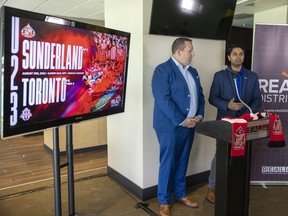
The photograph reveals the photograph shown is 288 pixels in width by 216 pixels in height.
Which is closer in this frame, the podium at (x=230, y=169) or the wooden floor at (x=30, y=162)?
the podium at (x=230, y=169)

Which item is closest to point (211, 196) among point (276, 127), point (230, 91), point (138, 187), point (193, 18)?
point (138, 187)

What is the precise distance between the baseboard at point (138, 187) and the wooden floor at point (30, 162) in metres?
0.64

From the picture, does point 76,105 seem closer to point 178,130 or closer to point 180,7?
point 178,130

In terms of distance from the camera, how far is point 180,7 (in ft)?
8.84

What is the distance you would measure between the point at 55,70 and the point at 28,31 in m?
0.27

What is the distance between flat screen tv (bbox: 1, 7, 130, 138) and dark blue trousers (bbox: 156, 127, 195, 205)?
0.61 m

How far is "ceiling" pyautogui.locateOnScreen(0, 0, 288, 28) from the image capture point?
5.10 metres

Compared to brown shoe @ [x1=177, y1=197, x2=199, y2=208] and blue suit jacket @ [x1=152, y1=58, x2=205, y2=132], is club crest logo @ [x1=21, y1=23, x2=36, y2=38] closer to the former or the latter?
blue suit jacket @ [x1=152, y1=58, x2=205, y2=132]

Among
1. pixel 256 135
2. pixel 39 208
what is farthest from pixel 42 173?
pixel 256 135

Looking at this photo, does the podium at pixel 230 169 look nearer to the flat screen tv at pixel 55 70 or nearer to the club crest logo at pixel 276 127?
the club crest logo at pixel 276 127

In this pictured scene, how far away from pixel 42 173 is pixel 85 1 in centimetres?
314

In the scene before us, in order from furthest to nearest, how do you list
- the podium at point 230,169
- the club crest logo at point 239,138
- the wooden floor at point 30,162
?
1. the wooden floor at point 30,162
2. the podium at point 230,169
3. the club crest logo at point 239,138

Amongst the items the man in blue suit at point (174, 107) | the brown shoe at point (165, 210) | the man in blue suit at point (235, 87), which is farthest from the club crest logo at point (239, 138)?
the brown shoe at point (165, 210)

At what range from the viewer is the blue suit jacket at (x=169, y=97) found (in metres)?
2.34
